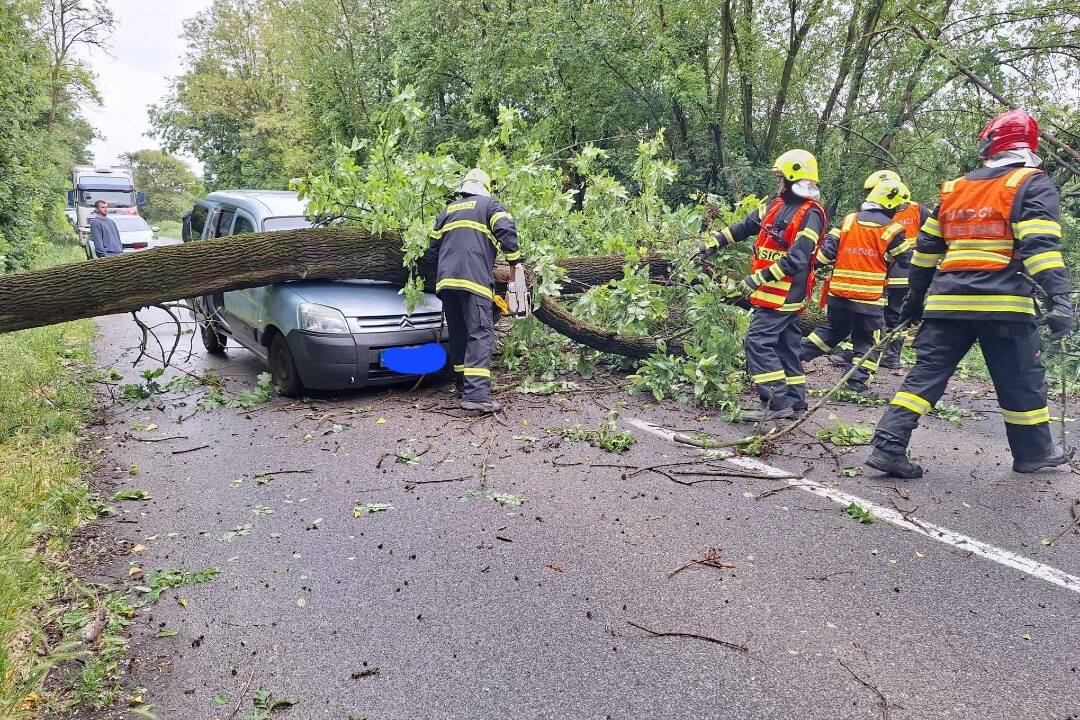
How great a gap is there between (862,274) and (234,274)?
18.1 feet

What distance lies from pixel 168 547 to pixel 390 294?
10.8ft

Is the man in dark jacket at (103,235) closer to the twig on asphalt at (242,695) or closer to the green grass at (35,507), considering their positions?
the green grass at (35,507)

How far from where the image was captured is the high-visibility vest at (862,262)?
6.53m

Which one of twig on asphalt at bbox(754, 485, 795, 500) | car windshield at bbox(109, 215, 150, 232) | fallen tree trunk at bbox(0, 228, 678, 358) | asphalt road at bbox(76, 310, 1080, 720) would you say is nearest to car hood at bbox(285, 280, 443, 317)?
fallen tree trunk at bbox(0, 228, 678, 358)

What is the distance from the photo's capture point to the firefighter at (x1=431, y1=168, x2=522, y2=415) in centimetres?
577

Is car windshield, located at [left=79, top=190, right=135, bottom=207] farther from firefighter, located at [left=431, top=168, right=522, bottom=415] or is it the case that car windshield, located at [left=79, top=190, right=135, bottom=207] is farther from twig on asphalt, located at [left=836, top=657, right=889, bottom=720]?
twig on asphalt, located at [left=836, top=657, right=889, bottom=720]

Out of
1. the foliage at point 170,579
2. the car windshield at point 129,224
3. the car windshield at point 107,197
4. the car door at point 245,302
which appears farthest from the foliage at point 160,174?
the foliage at point 170,579

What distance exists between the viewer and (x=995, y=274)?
4.12m

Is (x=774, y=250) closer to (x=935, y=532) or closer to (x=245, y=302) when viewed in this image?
(x=935, y=532)

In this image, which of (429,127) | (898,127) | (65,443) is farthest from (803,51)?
(65,443)

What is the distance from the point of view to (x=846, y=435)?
504cm

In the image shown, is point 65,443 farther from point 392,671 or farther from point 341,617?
point 392,671

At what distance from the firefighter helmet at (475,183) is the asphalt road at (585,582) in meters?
2.12

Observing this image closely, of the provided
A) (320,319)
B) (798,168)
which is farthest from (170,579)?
(798,168)
